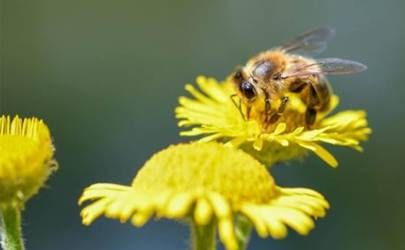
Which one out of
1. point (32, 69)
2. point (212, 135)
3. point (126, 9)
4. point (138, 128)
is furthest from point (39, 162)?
point (126, 9)

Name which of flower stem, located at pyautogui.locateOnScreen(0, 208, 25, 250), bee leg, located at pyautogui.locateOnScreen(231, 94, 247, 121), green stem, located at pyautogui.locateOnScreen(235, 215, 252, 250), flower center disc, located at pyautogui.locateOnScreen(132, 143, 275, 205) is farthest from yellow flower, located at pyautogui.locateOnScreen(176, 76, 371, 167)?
flower stem, located at pyautogui.locateOnScreen(0, 208, 25, 250)

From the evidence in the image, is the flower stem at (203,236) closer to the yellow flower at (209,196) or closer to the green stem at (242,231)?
the yellow flower at (209,196)

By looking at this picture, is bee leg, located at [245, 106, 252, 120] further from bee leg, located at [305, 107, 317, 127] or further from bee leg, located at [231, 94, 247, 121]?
bee leg, located at [305, 107, 317, 127]

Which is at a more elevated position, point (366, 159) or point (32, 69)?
point (32, 69)

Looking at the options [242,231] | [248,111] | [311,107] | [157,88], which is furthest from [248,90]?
[157,88]

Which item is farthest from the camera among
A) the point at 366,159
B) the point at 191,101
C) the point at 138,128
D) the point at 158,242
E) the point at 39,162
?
the point at 138,128

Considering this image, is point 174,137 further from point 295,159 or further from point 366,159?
point 295,159

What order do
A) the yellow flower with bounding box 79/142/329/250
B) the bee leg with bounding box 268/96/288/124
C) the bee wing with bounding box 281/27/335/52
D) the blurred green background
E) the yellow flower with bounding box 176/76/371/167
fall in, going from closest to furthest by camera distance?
1. the yellow flower with bounding box 79/142/329/250
2. the yellow flower with bounding box 176/76/371/167
3. the bee leg with bounding box 268/96/288/124
4. the bee wing with bounding box 281/27/335/52
5. the blurred green background
